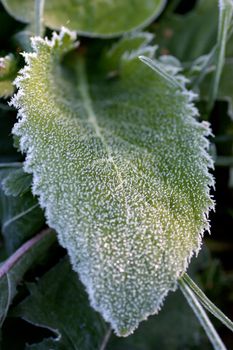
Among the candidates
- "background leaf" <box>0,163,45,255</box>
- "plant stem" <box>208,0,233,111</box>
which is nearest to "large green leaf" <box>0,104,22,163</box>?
"background leaf" <box>0,163,45,255</box>

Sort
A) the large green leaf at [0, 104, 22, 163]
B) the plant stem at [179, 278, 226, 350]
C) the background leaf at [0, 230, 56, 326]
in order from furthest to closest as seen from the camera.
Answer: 1. the large green leaf at [0, 104, 22, 163]
2. the background leaf at [0, 230, 56, 326]
3. the plant stem at [179, 278, 226, 350]

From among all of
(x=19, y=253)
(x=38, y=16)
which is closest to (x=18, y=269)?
(x=19, y=253)

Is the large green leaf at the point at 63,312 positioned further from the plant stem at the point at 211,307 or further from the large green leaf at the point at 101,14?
the large green leaf at the point at 101,14

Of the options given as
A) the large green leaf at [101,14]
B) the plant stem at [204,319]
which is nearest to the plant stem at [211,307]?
the plant stem at [204,319]

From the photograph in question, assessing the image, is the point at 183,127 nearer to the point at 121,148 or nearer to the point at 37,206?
the point at 121,148

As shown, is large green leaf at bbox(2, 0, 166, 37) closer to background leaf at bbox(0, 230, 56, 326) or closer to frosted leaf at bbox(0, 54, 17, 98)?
frosted leaf at bbox(0, 54, 17, 98)

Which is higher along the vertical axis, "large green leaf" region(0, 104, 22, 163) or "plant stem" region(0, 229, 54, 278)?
"large green leaf" region(0, 104, 22, 163)

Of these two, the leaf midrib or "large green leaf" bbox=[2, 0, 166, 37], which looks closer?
the leaf midrib
